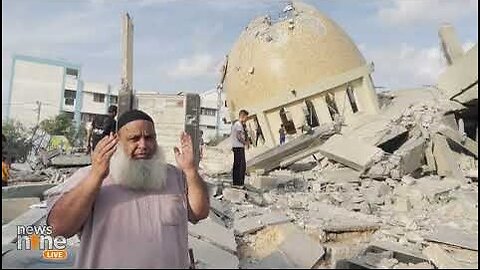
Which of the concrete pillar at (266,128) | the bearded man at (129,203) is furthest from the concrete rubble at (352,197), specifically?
the concrete pillar at (266,128)

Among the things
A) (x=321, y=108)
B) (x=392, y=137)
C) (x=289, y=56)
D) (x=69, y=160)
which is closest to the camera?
(x=69, y=160)

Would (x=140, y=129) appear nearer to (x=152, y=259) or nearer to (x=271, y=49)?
(x=152, y=259)

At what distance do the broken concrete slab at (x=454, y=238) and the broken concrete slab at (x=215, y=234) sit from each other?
6.74ft

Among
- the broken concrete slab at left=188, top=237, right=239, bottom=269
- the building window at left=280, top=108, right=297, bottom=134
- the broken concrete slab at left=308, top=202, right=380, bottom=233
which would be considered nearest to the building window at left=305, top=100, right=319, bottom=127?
the building window at left=280, top=108, right=297, bottom=134

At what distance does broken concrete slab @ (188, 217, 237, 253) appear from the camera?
12.5ft

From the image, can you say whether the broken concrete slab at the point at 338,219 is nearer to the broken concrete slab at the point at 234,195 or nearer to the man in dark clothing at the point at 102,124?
the broken concrete slab at the point at 234,195

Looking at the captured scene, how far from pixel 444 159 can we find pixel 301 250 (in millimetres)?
7393

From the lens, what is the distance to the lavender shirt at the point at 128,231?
1795mm

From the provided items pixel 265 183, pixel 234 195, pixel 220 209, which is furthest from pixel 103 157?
pixel 265 183

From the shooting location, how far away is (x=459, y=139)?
10594 millimetres

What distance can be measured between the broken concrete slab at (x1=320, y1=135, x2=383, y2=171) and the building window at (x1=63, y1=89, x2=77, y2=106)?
116 ft

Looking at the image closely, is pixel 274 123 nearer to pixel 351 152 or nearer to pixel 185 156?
pixel 351 152

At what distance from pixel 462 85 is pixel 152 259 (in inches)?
294

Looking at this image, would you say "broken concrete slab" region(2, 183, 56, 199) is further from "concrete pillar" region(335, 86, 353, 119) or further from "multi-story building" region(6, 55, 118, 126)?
"multi-story building" region(6, 55, 118, 126)
